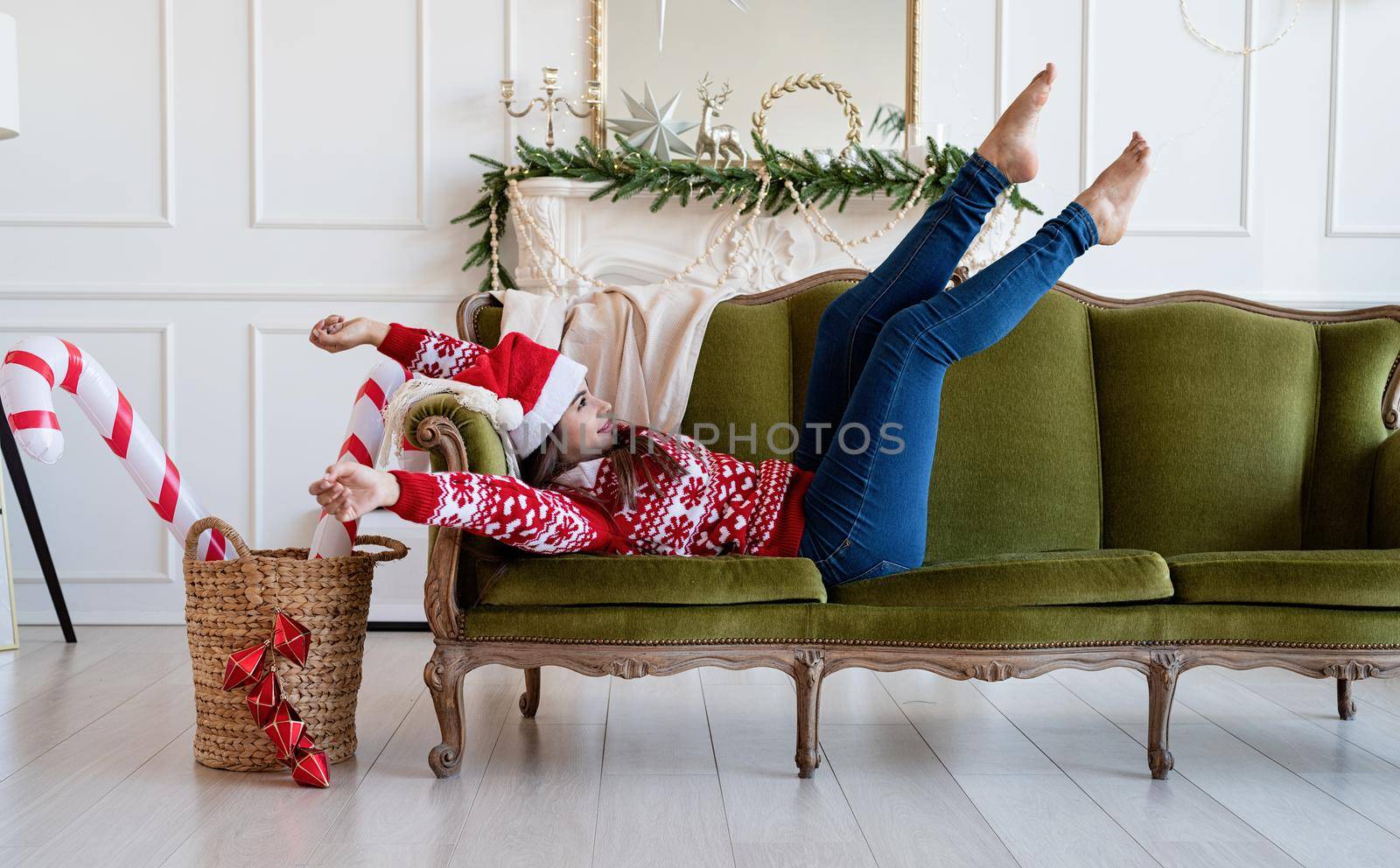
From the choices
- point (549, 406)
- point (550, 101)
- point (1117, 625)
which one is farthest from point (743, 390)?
point (550, 101)

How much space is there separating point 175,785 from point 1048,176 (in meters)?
3.01

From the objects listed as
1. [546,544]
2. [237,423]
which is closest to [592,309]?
[546,544]

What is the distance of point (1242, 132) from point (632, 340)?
2.36 metres

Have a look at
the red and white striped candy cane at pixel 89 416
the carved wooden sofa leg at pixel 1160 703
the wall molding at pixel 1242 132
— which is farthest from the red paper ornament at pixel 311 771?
the wall molding at pixel 1242 132

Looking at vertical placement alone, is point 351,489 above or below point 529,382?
below

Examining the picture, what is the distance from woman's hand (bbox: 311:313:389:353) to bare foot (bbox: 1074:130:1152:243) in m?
1.38

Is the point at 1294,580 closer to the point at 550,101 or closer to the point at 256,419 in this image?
the point at 550,101

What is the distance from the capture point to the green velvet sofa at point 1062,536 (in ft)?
6.24

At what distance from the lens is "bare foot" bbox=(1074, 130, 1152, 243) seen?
211 cm

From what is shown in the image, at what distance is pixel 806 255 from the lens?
3475mm

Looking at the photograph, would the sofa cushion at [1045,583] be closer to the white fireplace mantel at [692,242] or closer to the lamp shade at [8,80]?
the white fireplace mantel at [692,242]

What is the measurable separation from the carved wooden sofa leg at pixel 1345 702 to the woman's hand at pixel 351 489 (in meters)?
2.05

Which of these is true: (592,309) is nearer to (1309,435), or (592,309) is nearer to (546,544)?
(546,544)

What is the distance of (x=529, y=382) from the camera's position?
201 centimetres
